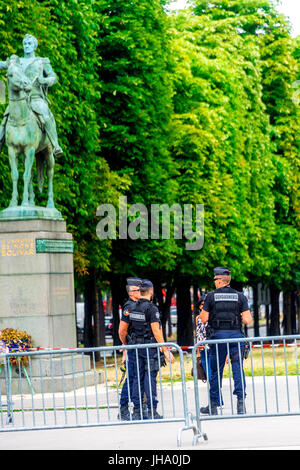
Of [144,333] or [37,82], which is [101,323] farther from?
[144,333]

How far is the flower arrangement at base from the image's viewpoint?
18.5 metres

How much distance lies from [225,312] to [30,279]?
649 centimetres

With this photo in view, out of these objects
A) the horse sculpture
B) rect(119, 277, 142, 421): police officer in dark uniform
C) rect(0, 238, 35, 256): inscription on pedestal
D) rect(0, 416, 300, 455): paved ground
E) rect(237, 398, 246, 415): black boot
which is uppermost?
the horse sculpture

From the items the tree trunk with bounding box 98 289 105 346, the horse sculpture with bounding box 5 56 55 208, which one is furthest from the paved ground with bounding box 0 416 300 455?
the tree trunk with bounding box 98 289 105 346

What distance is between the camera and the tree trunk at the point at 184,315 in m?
39.5

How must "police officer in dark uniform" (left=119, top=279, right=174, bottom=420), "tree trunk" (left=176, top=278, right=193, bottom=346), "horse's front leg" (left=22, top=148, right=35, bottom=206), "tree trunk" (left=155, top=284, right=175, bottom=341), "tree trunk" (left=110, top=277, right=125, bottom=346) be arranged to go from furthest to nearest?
"tree trunk" (left=155, top=284, right=175, bottom=341) → "tree trunk" (left=176, top=278, right=193, bottom=346) → "tree trunk" (left=110, top=277, right=125, bottom=346) → "horse's front leg" (left=22, top=148, right=35, bottom=206) → "police officer in dark uniform" (left=119, top=279, right=174, bottom=420)

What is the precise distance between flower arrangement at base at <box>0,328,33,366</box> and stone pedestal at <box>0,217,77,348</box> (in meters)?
0.15

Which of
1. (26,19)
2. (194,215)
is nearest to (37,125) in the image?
(26,19)

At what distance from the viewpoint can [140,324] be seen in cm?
1316

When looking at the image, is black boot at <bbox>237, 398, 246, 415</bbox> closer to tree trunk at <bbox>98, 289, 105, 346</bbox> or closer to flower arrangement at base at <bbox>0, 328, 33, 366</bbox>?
flower arrangement at base at <bbox>0, 328, 33, 366</bbox>

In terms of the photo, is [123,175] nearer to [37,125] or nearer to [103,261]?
[103,261]

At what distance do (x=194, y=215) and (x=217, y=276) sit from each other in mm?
22813

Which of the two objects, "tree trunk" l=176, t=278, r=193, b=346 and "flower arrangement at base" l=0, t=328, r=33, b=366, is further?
"tree trunk" l=176, t=278, r=193, b=346

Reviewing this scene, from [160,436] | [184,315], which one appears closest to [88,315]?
[184,315]
